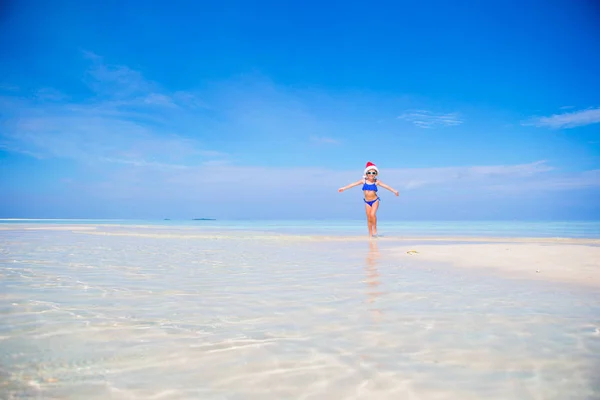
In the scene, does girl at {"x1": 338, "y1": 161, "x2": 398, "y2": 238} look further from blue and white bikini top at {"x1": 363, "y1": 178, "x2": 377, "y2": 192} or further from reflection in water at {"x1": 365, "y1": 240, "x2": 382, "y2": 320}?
reflection in water at {"x1": 365, "y1": 240, "x2": 382, "y2": 320}

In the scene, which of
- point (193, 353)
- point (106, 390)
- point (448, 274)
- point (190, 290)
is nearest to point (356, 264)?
point (448, 274)

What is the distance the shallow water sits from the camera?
2311 millimetres

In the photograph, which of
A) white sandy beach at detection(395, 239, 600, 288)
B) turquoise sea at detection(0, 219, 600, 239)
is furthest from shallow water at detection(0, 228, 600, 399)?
turquoise sea at detection(0, 219, 600, 239)

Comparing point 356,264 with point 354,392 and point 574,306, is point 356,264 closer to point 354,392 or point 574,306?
point 574,306

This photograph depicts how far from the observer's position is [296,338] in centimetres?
317

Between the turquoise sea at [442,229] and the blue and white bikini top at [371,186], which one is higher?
the blue and white bikini top at [371,186]

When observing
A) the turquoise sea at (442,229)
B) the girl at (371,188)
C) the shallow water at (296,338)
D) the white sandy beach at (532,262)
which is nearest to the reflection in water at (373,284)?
the shallow water at (296,338)

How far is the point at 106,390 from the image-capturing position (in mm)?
2250

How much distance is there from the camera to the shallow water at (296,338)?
2.31m

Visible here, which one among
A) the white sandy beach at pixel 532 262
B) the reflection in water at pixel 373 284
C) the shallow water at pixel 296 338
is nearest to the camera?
the shallow water at pixel 296 338

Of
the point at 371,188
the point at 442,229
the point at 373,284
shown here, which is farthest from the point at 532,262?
the point at 442,229

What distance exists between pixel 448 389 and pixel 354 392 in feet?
1.80

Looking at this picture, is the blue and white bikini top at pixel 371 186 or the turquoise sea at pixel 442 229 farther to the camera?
the turquoise sea at pixel 442 229

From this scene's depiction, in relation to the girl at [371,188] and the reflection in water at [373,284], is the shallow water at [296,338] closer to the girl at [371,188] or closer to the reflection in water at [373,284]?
the reflection in water at [373,284]
